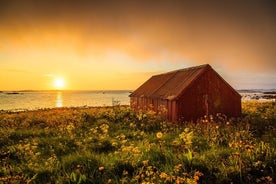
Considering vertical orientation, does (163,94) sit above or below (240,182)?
above

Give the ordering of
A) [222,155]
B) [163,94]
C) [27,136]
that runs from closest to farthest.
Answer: [222,155] → [27,136] → [163,94]

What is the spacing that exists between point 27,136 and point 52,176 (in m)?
6.72

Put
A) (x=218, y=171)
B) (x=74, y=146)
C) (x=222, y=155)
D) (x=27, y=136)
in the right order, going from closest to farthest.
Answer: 1. (x=218, y=171)
2. (x=222, y=155)
3. (x=74, y=146)
4. (x=27, y=136)

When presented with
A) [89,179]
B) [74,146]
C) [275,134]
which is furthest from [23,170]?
[275,134]

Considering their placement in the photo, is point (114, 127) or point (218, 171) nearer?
point (218, 171)

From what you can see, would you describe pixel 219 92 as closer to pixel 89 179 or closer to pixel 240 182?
pixel 240 182

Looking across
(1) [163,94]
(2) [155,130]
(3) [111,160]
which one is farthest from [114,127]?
(3) [111,160]

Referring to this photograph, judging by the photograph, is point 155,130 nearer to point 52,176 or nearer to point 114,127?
point 114,127

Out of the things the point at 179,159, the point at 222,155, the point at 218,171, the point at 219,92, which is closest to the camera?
the point at 218,171

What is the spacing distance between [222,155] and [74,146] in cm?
525

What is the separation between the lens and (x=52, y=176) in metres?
5.95

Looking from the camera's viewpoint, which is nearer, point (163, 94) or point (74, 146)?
point (74, 146)

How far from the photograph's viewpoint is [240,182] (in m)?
5.50

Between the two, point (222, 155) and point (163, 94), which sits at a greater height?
point (163, 94)
